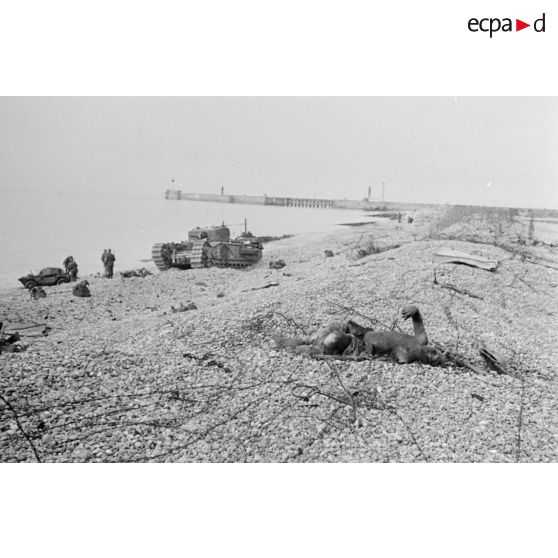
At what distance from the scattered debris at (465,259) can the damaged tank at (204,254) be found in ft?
22.9

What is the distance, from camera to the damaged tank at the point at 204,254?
14.1 m

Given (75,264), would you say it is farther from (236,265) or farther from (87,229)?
(236,265)

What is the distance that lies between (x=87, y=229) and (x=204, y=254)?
3682 millimetres

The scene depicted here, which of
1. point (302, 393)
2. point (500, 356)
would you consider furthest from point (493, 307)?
point (302, 393)

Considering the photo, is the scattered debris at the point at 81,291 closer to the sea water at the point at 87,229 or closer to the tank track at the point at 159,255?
the sea water at the point at 87,229

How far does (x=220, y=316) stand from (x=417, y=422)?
285 cm

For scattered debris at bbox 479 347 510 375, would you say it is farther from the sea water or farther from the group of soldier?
the group of soldier

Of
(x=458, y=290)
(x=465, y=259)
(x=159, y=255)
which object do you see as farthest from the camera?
(x=159, y=255)

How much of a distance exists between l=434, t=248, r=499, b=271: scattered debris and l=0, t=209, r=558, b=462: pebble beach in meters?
1.21

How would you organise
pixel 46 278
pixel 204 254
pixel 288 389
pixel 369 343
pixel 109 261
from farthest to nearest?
pixel 204 254, pixel 109 261, pixel 46 278, pixel 369 343, pixel 288 389

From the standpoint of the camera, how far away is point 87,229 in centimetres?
1109

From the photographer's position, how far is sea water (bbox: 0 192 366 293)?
664 centimetres

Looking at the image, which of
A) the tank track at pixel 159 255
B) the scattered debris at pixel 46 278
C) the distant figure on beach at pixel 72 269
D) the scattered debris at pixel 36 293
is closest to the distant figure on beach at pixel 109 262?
the distant figure on beach at pixel 72 269

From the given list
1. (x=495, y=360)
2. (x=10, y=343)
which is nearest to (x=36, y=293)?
(x=10, y=343)
